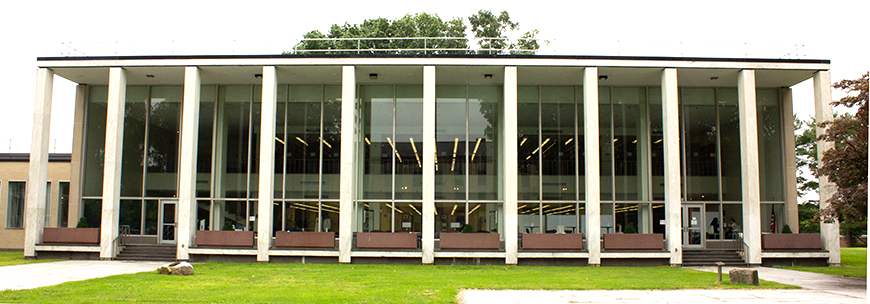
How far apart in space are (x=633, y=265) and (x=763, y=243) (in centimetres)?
503

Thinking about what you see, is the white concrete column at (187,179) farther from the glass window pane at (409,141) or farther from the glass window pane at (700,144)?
the glass window pane at (700,144)

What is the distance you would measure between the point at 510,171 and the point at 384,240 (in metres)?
5.07

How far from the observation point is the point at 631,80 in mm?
23656

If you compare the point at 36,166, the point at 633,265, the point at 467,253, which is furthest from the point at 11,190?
the point at 633,265

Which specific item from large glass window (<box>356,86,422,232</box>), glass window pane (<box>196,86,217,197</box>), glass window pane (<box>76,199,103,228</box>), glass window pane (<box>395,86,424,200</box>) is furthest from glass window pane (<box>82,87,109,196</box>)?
glass window pane (<box>395,86,424,200</box>)

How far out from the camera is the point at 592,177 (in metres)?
20.9

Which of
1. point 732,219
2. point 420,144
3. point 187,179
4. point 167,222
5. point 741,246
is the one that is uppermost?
point 420,144

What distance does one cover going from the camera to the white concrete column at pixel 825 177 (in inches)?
838

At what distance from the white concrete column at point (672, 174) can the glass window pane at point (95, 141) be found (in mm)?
22283

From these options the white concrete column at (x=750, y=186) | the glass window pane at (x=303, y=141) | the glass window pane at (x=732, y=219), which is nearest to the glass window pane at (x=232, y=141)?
the glass window pane at (x=303, y=141)

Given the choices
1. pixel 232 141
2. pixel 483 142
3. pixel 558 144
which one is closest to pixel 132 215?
pixel 232 141

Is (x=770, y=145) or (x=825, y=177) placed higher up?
(x=770, y=145)

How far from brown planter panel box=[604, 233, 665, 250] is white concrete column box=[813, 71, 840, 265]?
20.1 feet

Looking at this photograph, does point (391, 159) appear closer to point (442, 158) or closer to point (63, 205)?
point (442, 158)
